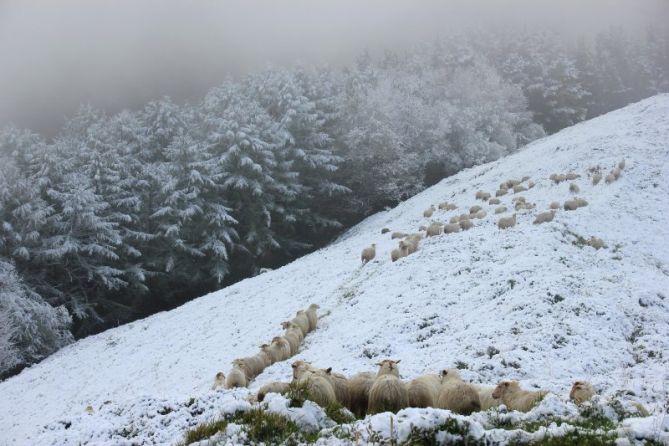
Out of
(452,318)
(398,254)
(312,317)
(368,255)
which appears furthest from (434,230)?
(452,318)

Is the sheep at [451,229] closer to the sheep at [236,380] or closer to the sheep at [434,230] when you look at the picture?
the sheep at [434,230]

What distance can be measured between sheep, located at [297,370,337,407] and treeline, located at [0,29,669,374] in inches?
813

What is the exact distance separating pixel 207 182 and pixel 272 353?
2309cm

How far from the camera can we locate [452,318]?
12188 millimetres

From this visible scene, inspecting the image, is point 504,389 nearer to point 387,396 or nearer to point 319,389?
point 387,396

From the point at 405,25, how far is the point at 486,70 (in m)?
54.1

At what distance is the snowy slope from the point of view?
9.12 m

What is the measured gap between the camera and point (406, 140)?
44.8 meters

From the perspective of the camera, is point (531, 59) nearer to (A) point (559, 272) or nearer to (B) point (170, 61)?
(A) point (559, 272)

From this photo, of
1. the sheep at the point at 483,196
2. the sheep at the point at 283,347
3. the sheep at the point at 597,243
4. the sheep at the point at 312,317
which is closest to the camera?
the sheep at the point at 283,347

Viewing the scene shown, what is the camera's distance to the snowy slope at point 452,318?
9125 millimetres

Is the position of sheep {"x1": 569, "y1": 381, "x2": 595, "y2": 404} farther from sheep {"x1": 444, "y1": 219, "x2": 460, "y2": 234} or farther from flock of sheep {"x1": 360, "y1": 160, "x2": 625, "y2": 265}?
sheep {"x1": 444, "y1": 219, "x2": 460, "y2": 234}

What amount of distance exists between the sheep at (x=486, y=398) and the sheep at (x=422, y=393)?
0.64m

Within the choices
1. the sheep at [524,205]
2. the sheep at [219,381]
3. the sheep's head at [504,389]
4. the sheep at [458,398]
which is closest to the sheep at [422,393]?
the sheep at [458,398]
